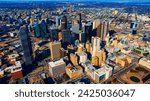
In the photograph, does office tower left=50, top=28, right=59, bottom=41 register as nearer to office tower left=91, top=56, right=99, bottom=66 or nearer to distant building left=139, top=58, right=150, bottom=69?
office tower left=91, top=56, right=99, bottom=66

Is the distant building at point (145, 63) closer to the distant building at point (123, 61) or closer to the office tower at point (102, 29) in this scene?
the distant building at point (123, 61)

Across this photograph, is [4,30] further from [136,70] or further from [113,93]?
[113,93]

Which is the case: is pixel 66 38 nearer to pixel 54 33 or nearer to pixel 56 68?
pixel 54 33

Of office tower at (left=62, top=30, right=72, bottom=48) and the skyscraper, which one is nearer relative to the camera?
the skyscraper

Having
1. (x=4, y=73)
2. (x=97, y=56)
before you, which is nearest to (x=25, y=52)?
(x=4, y=73)

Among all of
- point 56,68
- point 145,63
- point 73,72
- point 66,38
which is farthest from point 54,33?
point 145,63

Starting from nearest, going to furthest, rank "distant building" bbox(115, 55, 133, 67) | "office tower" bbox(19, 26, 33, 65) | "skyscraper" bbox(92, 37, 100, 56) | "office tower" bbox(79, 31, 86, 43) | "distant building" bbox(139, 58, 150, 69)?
"office tower" bbox(19, 26, 33, 65) < "distant building" bbox(139, 58, 150, 69) < "distant building" bbox(115, 55, 133, 67) < "skyscraper" bbox(92, 37, 100, 56) < "office tower" bbox(79, 31, 86, 43)

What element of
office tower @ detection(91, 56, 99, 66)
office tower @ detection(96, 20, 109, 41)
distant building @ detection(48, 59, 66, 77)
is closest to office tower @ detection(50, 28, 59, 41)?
office tower @ detection(96, 20, 109, 41)
